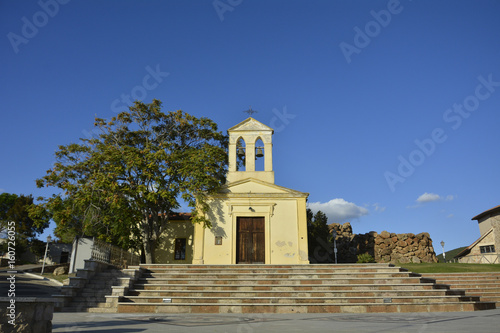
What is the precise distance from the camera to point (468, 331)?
19.2 feet

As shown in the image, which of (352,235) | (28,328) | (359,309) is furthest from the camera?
(352,235)

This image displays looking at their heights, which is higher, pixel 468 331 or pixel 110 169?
pixel 110 169

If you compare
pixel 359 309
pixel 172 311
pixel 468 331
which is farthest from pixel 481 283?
pixel 172 311

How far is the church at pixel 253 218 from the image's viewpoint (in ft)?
64.1

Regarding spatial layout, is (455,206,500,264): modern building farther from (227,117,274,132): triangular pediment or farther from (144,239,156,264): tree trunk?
(144,239,156,264): tree trunk

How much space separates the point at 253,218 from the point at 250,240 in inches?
50.7

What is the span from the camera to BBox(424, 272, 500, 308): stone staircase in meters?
14.1

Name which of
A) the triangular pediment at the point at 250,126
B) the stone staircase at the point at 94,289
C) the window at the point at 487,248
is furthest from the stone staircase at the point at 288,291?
the window at the point at 487,248

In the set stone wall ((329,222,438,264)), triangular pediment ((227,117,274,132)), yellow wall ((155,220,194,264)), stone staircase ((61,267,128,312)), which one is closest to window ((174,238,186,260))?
yellow wall ((155,220,194,264))

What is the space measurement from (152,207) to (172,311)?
1120cm

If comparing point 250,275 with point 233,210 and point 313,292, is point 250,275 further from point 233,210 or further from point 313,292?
point 233,210

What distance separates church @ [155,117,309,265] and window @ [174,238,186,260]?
6033 mm

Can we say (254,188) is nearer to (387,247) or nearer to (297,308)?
(297,308)

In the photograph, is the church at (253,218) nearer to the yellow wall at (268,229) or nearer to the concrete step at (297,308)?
the yellow wall at (268,229)
